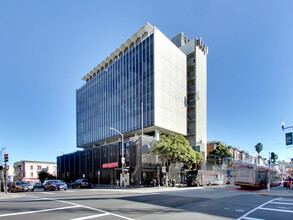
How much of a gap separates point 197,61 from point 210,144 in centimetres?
3385

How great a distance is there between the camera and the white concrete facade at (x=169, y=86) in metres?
49.9

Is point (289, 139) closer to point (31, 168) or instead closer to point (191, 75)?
point (191, 75)

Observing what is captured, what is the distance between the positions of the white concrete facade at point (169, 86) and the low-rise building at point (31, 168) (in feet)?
229

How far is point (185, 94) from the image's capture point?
60.6 meters

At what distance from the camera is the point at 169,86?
2130 inches

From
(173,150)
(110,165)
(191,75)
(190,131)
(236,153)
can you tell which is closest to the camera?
(173,150)

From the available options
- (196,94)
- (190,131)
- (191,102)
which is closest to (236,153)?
(190,131)

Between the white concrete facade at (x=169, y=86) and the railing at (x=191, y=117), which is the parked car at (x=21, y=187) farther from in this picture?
the railing at (x=191, y=117)

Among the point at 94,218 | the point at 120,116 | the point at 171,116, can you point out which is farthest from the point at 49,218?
the point at 120,116

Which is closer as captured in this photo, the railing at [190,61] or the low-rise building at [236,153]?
the railing at [190,61]

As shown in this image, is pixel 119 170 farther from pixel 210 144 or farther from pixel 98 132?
pixel 210 144

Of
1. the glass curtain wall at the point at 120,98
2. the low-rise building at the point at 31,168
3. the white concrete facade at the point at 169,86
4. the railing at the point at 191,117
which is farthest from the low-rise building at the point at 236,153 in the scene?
the low-rise building at the point at 31,168

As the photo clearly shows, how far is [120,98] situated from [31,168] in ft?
214

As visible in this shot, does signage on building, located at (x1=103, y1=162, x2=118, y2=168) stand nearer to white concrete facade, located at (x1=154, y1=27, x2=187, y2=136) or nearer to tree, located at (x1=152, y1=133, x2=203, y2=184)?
white concrete facade, located at (x1=154, y1=27, x2=187, y2=136)
